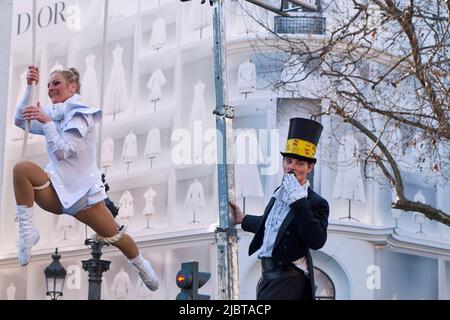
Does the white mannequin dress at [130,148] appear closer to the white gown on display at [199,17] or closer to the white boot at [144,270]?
the white gown on display at [199,17]

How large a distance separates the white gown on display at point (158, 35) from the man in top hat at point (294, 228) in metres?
21.8

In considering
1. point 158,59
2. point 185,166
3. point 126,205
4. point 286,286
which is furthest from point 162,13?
point 286,286

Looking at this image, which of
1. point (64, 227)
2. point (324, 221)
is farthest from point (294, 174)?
point (64, 227)

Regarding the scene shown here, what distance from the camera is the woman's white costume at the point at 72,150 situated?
7152 mm

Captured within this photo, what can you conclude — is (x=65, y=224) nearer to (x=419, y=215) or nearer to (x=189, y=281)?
(x=419, y=215)

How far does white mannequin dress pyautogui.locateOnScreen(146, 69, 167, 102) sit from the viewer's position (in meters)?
28.8

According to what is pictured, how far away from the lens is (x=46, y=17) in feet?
104

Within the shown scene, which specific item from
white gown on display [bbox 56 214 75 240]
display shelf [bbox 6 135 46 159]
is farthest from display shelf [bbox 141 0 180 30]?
white gown on display [bbox 56 214 75 240]

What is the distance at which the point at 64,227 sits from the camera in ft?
98.8

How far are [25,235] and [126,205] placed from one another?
2190 cm

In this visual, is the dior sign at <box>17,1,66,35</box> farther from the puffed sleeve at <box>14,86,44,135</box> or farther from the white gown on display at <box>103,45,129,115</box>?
the puffed sleeve at <box>14,86,44,135</box>

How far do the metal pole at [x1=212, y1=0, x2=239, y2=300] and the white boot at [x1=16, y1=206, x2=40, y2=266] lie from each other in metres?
1.34

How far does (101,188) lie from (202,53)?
68.9 ft
